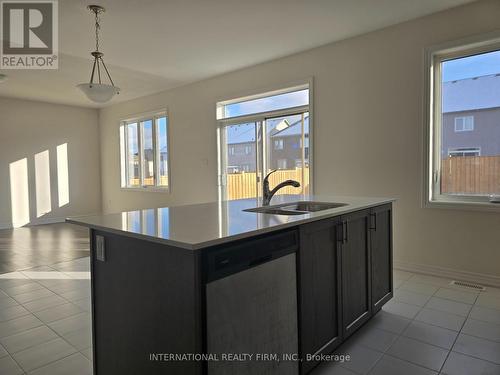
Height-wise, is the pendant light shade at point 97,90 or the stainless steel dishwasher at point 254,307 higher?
the pendant light shade at point 97,90

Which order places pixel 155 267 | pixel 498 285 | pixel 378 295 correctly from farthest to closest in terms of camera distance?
pixel 498 285
pixel 378 295
pixel 155 267

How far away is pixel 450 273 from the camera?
3471 millimetres

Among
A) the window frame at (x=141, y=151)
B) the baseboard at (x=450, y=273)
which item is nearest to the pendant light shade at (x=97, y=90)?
the window frame at (x=141, y=151)

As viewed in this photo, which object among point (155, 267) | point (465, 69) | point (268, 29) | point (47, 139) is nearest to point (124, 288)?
point (155, 267)

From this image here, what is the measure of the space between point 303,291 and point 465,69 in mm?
3124

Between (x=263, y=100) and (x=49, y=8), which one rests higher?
(x=49, y=8)

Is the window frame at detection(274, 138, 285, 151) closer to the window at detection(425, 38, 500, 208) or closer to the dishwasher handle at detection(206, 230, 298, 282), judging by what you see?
the window at detection(425, 38, 500, 208)

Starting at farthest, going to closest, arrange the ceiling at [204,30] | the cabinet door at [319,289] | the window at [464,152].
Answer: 1. the window at [464,152]
2. the ceiling at [204,30]
3. the cabinet door at [319,289]

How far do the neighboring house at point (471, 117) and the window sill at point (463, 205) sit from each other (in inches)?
19.5

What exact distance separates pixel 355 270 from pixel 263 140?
3.38 m

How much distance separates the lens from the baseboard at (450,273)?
3248 millimetres

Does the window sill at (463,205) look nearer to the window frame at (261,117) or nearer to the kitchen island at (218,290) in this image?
the window frame at (261,117)

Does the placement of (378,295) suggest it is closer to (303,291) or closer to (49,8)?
(303,291)

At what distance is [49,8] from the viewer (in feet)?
10.6
